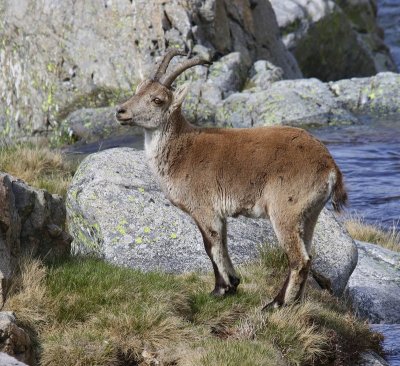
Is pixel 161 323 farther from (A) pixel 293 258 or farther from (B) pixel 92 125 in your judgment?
(B) pixel 92 125

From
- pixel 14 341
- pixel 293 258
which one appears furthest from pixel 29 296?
pixel 293 258

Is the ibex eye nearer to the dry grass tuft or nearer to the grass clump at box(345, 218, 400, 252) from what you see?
the dry grass tuft

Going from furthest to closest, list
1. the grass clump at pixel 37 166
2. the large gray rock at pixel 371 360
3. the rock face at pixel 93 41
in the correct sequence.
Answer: the rock face at pixel 93 41 < the grass clump at pixel 37 166 < the large gray rock at pixel 371 360

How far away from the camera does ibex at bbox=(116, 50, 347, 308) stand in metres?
8.61

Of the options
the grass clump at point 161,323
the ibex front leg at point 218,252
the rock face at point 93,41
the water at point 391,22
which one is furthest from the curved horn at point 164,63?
the water at point 391,22

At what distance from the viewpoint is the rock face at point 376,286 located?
11.3 m

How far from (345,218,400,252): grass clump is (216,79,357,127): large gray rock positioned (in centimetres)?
601

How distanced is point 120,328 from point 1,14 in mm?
16229

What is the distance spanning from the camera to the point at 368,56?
29.3m

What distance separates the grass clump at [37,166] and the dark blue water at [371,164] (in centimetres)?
577

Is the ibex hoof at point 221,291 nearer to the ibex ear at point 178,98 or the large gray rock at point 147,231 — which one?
the large gray rock at point 147,231

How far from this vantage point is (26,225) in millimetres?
9039

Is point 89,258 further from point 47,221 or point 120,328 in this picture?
point 120,328

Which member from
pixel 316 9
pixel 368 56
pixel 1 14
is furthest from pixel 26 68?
pixel 368 56
